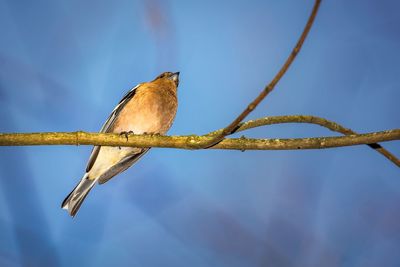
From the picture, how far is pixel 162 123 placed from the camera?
6.05 m

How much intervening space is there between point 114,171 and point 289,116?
3158 millimetres

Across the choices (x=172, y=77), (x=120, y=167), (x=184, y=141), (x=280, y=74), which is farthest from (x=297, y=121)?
(x=172, y=77)

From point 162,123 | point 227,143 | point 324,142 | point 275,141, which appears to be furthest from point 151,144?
point 162,123

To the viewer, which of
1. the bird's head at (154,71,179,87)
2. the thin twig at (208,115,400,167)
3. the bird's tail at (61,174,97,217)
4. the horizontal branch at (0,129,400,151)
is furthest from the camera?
the bird's head at (154,71,179,87)

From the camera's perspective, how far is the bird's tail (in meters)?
5.34

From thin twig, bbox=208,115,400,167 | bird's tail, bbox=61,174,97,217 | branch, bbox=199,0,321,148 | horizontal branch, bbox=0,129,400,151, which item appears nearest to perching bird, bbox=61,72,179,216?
bird's tail, bbox=61,174,97,217

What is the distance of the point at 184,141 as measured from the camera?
3803mm

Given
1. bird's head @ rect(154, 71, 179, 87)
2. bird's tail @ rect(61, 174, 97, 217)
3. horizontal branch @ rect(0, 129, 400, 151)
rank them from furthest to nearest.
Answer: bird's head @ rect(154, 71, 179, 87) < bird's tail @ rect(61, 174, 97, 217) < horizontal branch @ rect(0, 129, 400, 151)

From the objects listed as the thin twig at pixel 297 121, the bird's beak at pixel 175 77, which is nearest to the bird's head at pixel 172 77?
the bird's beak at pixel 175 77

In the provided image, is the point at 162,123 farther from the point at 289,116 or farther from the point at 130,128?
A: the point at 289,116

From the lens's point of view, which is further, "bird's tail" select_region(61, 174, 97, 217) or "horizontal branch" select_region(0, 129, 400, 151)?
"bird's tail" select_region(61, 174, 97, 217)

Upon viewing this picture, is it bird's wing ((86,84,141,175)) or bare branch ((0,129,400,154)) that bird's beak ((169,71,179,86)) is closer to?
bird's wing ((86,84,141,175))

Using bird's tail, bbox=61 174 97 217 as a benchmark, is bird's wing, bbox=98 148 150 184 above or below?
above

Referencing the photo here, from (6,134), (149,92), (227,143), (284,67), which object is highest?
(149,92)
